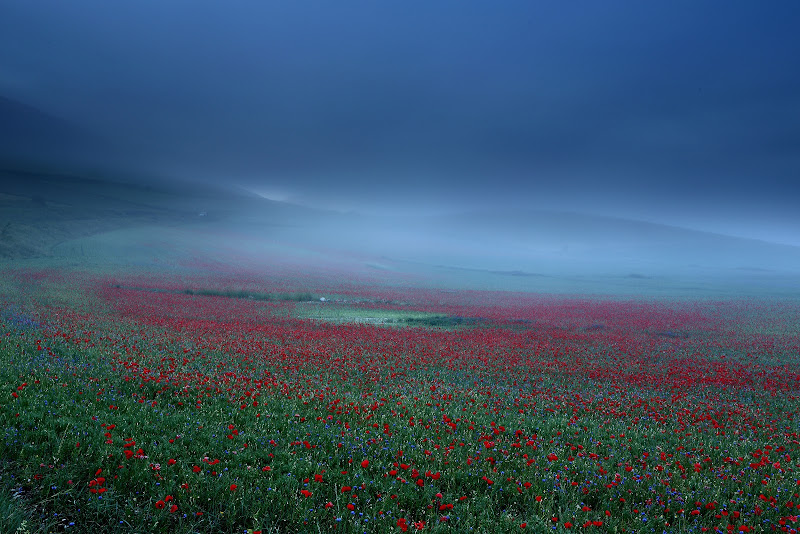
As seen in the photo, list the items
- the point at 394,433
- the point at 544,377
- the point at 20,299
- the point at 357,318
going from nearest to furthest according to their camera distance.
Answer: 1. the point at 394,433
2. the point at 544,377
3. the point at 20,299
4. the point at 357,318

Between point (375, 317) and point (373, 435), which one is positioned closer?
point (373, 435)

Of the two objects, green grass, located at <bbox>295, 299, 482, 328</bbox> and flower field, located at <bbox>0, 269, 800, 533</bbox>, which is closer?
flower field, located at <bbox>0, 269, 800, 533</bbox>

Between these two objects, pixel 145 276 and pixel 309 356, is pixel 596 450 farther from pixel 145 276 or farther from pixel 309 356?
pixel 145 276

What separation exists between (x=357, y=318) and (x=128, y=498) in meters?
26.7

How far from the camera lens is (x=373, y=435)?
848 cm

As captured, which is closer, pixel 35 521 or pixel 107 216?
pixel 35 521

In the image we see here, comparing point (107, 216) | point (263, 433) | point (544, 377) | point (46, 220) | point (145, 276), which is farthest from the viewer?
point (107, 216)

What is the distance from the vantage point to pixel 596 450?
28.6 ft

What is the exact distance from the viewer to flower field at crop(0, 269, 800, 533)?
5.68 m

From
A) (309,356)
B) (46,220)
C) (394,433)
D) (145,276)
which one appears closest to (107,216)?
(46,220)

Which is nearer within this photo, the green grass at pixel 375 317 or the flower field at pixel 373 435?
the flower field at pixel 373 435

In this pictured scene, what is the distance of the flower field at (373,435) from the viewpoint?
5.68 metres

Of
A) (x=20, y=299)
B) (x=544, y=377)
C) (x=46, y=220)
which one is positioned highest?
(x=46, y=220)

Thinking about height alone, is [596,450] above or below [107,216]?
below
